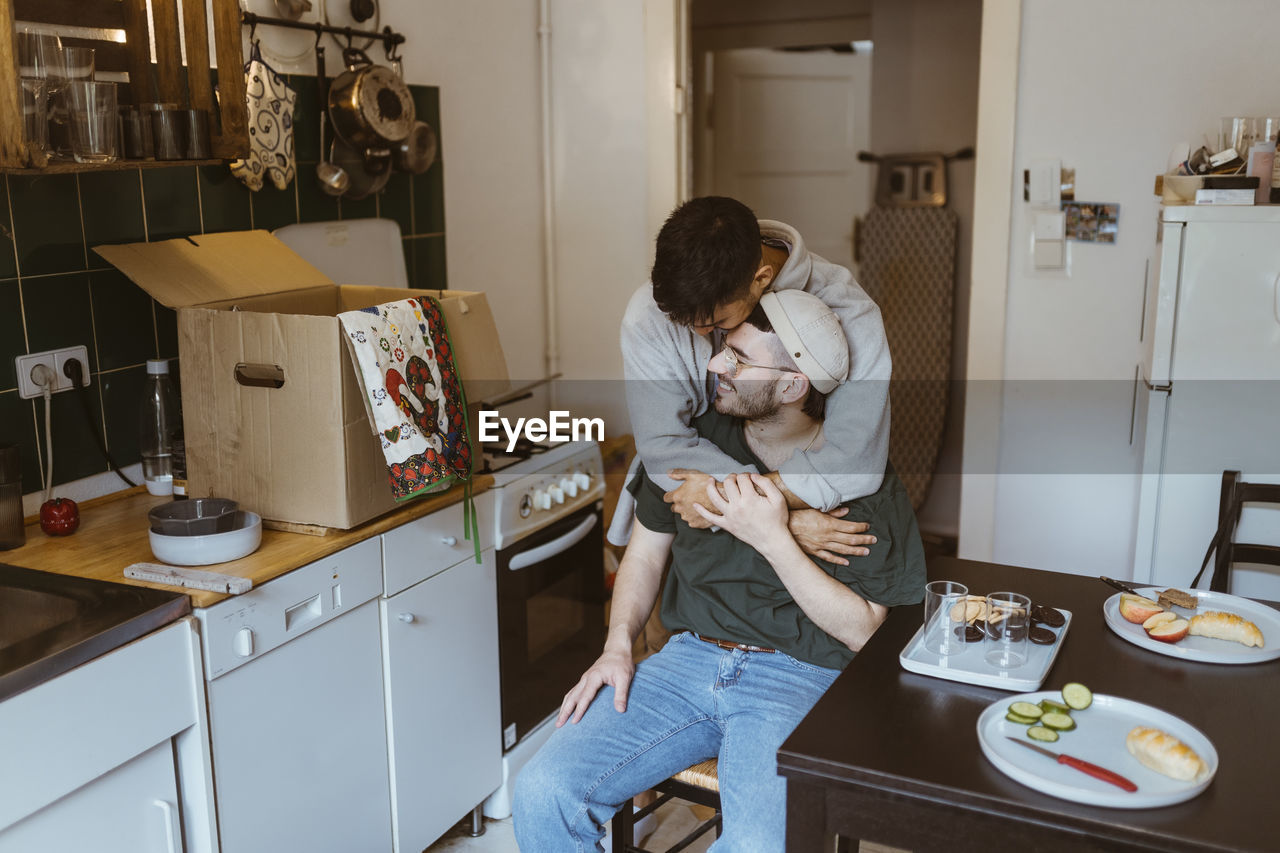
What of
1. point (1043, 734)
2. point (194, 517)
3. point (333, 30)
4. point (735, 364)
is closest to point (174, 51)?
point (333, 30)

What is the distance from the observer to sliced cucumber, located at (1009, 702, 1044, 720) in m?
1.37

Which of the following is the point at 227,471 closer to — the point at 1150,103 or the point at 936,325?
the point at 1150,103

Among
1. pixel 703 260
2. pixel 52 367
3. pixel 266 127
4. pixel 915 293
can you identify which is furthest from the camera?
pixel 915 293

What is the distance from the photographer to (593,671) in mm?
1919

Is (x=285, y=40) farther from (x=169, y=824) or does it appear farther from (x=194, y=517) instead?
(x=169, y=824)

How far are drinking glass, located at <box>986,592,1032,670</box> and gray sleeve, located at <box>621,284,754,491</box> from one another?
0.55m

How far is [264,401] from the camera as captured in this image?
2.04 m

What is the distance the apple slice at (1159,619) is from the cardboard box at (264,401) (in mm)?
1336

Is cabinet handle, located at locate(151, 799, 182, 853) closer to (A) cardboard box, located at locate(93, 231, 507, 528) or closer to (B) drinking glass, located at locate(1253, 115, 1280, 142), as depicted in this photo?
(A) cardboard box, located at locate(93, 231, 507, 528)

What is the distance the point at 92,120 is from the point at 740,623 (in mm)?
1377

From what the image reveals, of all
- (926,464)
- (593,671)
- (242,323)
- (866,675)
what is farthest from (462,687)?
(926,464)

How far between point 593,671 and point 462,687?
2.08 feet

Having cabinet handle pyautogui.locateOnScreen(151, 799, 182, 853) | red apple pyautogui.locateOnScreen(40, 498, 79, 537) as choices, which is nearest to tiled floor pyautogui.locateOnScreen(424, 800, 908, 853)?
cabinet handle pyautogui.locateOnScreen(151, 799, 182, 853)

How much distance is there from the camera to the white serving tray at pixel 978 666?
1479 mm
